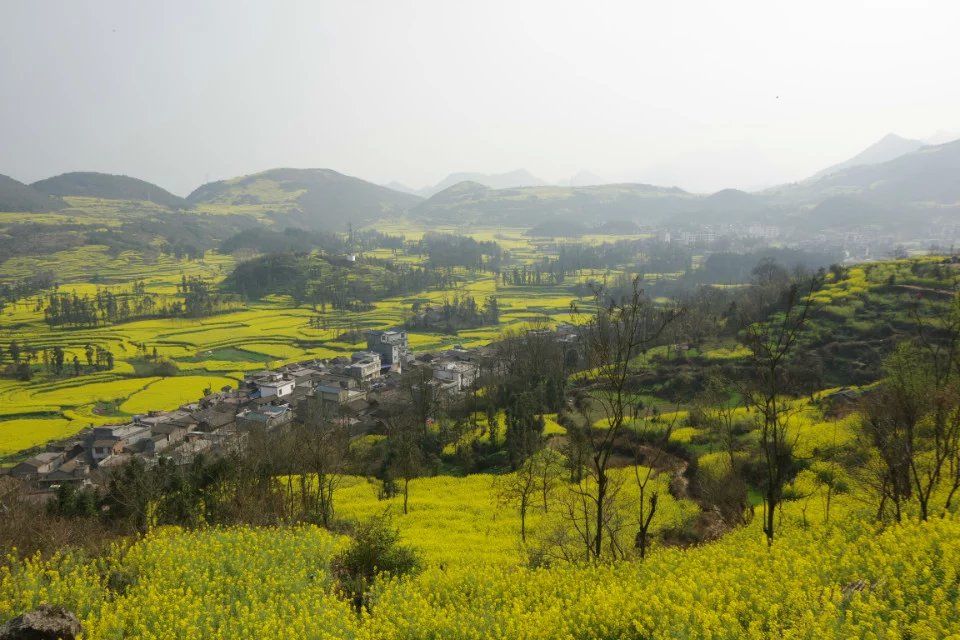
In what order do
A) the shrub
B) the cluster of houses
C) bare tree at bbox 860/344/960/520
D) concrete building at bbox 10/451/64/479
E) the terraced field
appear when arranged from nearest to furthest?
1. bare tree at bbox 860/344/960/520
2. the shrub
3. concrete building at bbox 10/451/64/479
4. the cluster of houses
5. the terraced field

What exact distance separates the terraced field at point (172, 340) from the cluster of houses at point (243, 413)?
20.8ft

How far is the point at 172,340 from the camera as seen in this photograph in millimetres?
74562

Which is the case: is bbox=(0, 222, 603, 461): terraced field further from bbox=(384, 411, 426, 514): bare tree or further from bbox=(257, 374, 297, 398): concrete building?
bbox=(384, 411, 426, 514): bare tree

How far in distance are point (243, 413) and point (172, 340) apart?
124 feet

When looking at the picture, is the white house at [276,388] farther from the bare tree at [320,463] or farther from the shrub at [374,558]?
the shrub at [374,558]

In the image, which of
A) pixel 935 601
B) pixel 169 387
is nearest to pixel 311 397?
pixel 169 387

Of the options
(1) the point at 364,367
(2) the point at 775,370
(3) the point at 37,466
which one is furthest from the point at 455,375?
(3) the point at 37,466

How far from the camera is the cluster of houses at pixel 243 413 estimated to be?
119 feet

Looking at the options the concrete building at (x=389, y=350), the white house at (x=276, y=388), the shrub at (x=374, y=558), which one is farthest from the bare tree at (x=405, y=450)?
the concrete building at (x=389, y=350)

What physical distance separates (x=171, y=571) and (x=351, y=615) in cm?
417

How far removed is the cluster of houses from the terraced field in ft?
20.8

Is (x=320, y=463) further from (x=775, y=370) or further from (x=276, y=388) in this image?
(x=276, y=388)

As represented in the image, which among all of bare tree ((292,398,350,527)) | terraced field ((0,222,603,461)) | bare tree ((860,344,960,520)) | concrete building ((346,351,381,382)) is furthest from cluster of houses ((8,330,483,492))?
bare tree ((860,344,960,520))

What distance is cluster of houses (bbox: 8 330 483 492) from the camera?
36.2 meters
